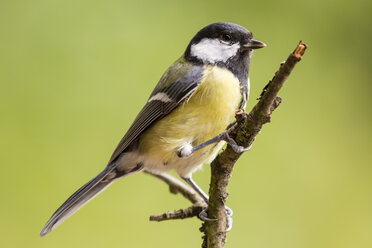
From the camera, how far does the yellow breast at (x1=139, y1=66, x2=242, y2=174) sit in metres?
1.59

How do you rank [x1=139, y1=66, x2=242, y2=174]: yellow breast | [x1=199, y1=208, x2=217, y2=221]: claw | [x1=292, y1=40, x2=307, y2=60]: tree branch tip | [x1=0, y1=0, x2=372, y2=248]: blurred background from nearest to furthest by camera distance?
[x1=292, y1=40, x2=307, y2=60]: tree branch tip < [x1=199, y1=208, x2=217, y2=221]: claw < [x1=139, y1=66, x2=242, y2=174]: yellow breast < [x1=0, y1=0, x2=372, y2=248]: blurred background

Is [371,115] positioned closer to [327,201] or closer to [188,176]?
[327,201]

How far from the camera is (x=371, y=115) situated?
7.97 ft

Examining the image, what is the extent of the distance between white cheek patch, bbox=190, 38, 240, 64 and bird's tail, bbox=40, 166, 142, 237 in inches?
19.8

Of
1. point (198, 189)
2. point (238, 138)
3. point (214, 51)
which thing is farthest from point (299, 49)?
point (198, 189)

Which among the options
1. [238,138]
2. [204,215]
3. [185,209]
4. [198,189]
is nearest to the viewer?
[238,138]

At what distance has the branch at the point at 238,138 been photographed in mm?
1104

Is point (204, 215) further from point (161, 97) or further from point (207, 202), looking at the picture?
point (161, 97)

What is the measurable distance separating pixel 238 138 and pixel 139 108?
1069 mm

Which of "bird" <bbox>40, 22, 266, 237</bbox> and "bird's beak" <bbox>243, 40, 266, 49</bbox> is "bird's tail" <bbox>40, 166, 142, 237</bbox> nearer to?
"bird" <bbox>40, 22, 266, 237</bbox>

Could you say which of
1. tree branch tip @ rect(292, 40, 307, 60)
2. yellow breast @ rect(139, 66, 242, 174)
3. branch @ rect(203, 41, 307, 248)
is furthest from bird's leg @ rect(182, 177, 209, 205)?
tree branch tip @ rect(292, 40, 307, 60)

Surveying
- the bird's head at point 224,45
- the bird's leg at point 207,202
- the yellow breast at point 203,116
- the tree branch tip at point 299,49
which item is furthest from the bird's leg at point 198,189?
the tree branch tip at point 299,49

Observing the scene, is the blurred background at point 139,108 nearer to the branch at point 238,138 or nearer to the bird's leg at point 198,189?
the bird's leg at point 198,189

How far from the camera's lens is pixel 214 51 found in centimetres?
174
